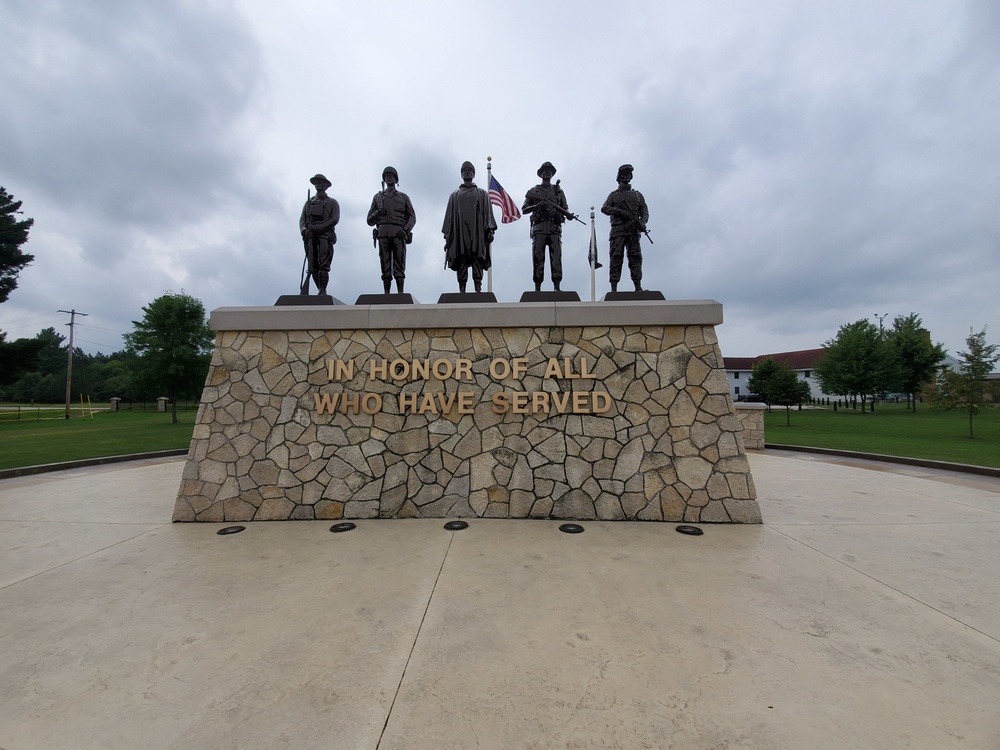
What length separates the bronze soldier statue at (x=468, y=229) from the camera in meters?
6.31

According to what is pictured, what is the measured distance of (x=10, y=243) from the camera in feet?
63.4

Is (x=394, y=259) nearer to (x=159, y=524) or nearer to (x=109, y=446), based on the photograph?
(x=159, y=524)

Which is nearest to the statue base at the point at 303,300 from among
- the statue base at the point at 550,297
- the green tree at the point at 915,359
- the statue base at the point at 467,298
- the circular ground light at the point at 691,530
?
the statue base at the point at 467,298

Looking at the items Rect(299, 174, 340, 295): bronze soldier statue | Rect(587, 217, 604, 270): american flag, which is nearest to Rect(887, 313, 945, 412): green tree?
Rect(587, 217, 604, 270): american flag

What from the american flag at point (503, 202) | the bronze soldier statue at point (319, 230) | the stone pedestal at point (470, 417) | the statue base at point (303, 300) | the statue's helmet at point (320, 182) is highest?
the american flag at point (503, 202)

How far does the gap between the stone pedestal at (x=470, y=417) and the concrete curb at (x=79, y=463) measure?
268 inches

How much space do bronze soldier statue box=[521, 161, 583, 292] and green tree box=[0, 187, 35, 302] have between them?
27850mm

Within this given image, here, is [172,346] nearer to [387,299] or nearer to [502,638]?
[387,299]

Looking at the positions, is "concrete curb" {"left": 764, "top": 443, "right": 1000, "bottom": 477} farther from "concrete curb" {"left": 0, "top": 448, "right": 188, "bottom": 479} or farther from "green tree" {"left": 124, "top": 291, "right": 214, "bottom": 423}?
"green tree" {"left": 124, "top": 291, "right": 214, "bottom": 423}

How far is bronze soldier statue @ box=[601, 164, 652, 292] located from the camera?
6.00 m

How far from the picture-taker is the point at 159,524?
4.73 m

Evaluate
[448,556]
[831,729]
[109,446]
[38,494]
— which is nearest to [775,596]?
[831,729]

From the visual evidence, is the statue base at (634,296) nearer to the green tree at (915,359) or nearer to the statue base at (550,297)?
the statue base at (550,297)

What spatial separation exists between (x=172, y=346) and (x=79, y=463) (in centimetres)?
1856
